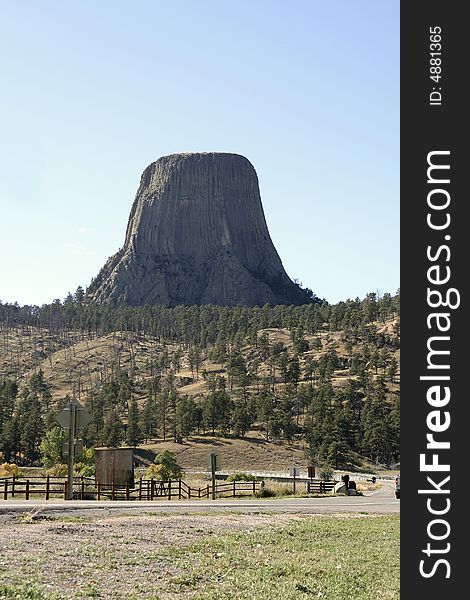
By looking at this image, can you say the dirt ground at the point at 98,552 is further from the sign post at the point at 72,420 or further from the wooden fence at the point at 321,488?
the wooden fence at the point at 321,488

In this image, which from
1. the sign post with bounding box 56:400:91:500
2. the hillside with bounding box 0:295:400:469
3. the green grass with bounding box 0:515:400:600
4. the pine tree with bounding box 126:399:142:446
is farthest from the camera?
the pine tree with bounding box 126:399:142:446

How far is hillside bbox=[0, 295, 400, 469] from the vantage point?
102m

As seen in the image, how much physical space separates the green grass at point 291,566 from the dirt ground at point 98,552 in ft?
1.60

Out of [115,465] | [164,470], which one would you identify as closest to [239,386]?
[164,470]

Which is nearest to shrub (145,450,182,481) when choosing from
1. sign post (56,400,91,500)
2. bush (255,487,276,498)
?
bush (255,487,276,498)

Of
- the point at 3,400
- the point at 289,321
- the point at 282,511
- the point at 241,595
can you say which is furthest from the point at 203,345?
the point at 241,595

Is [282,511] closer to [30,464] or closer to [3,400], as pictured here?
[30,464]

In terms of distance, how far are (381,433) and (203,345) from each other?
83239 mm

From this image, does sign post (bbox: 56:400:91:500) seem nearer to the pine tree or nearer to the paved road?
the paved road

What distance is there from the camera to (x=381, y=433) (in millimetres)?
99625

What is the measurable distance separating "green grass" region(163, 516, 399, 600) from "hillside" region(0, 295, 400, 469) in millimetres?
77353

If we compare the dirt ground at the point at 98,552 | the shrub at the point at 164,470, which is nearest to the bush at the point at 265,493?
the shrub at the point at 164,470

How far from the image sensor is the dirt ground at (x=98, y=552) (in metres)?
12.7

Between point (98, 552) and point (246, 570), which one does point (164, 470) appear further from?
point (246, 570)
